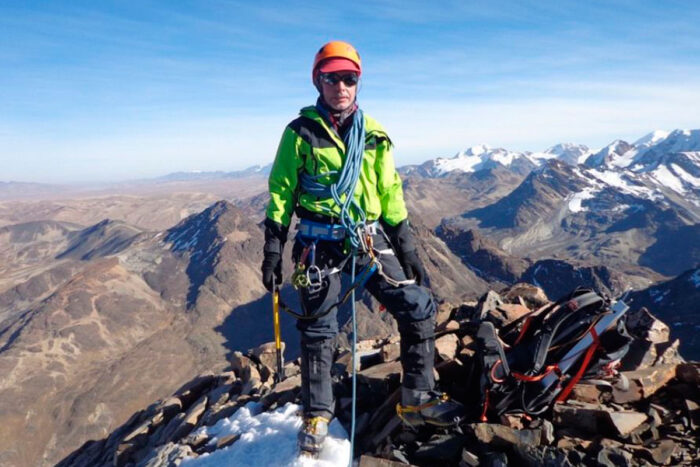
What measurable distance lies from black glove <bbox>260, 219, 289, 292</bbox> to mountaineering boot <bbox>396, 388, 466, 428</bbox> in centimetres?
270

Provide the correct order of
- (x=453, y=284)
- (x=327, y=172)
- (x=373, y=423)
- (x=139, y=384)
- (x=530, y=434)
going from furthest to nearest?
1. (x=453, y=284)
2. (x=139, y=384)
3. (x=373, y=423)
4. (x=327, y=172)
5. (x=530, y=434)

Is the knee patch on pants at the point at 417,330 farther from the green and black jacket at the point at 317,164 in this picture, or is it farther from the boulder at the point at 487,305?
the boulder at the point at 487,305

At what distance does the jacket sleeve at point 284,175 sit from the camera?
19.6 feet

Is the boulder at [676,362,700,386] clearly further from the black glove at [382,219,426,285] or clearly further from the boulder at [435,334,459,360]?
the black glove at [382,219,426,285]

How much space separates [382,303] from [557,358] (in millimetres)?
2777

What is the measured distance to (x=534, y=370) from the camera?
614 cm

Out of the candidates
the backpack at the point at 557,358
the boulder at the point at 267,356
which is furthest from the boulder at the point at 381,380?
the boulder at the point at 267,356

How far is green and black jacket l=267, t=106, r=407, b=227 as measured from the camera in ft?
19.5

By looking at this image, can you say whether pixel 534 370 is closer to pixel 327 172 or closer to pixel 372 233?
pixel 372 233

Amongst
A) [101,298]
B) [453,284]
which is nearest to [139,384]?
[101,298]

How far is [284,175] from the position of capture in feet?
19.8

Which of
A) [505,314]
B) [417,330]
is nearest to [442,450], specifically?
[417,330]

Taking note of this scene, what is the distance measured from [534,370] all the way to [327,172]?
417 centimetres

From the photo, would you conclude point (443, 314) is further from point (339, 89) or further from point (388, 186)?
point (339, 89)
